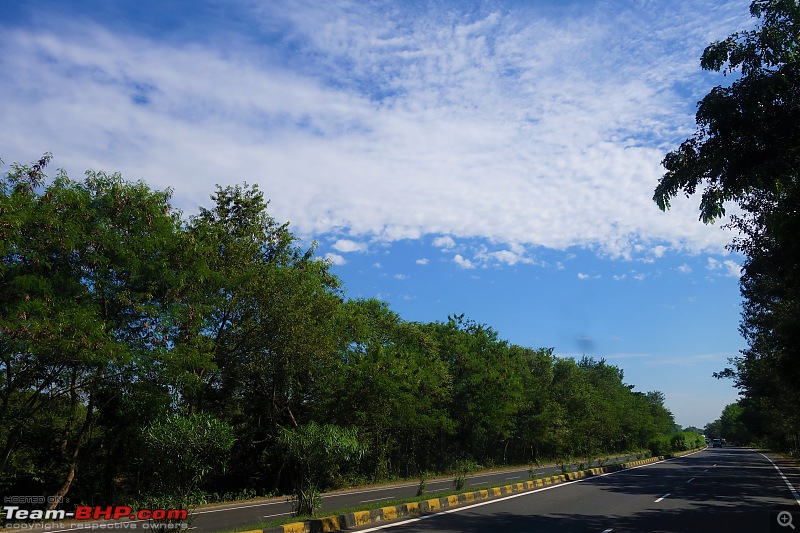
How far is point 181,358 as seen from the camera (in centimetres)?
1889

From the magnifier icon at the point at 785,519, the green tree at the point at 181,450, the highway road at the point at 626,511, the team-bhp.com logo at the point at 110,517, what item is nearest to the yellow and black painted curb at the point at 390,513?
the highway road at the point at 626,511

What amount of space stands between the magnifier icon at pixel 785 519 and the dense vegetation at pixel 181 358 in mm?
9529

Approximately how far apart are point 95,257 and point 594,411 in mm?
58219

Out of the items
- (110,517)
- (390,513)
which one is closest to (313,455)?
(390,513)

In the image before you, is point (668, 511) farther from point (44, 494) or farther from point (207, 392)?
point (44, 494)

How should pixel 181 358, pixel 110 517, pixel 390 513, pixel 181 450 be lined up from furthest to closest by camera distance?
pixel 181 358
pixel 110 517
pixel 390 513
pixel 181 450

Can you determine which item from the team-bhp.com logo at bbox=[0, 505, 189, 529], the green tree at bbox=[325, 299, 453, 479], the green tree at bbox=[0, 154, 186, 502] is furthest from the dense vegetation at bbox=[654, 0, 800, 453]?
the green tree at bbox=[325, 299, 453, 479]

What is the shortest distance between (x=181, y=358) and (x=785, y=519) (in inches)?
684

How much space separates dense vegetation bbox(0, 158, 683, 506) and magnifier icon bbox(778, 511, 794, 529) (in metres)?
9.53

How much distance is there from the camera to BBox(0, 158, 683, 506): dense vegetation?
45.5 feet

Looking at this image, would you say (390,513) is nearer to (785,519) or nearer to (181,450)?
(181,450)

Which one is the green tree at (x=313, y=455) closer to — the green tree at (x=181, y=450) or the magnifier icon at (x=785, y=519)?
the green tree at (x=181, y=450)

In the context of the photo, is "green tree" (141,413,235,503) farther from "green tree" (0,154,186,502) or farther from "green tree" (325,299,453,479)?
"green tree" (325,299,453,479)

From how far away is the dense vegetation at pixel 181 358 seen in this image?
1388 cm
